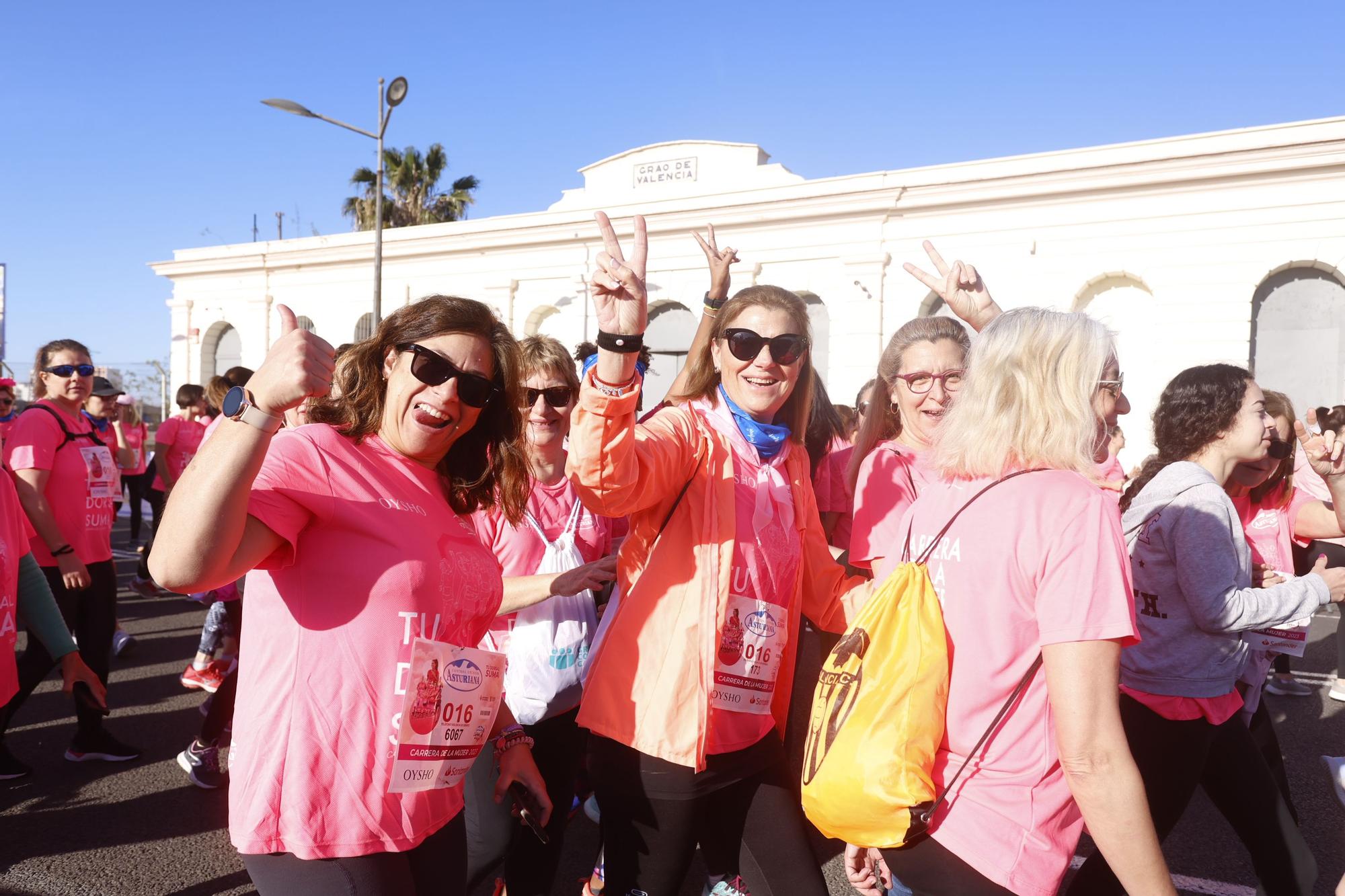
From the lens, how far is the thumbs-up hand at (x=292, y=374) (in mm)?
1522

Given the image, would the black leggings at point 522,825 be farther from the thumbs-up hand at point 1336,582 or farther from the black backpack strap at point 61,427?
the black backpack strap at point 61,427

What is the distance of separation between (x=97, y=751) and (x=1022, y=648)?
205 inches

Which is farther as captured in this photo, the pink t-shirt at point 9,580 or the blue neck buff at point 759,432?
the pink t-shirt at point 9,580

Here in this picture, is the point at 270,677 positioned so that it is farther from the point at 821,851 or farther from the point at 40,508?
the point at 40,508

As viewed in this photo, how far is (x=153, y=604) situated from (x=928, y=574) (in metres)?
9.62

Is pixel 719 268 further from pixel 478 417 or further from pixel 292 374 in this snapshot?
pixel 292 374

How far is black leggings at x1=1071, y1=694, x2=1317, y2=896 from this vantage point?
2709 mm

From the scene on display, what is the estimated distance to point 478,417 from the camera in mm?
2316

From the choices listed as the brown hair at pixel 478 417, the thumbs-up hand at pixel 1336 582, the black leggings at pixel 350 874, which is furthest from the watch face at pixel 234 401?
the thumbs-up hand at pixel 1336 582

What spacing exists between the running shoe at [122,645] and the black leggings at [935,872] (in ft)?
24.1

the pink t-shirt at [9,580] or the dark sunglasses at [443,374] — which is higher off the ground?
the dark sunglasses at [443,374]

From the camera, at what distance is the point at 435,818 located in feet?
6.25

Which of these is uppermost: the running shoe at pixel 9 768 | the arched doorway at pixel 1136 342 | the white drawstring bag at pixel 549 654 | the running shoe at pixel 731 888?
the arched doorway at pixel 1136 342

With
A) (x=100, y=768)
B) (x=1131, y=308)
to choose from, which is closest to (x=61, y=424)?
(x=100, y=768)
